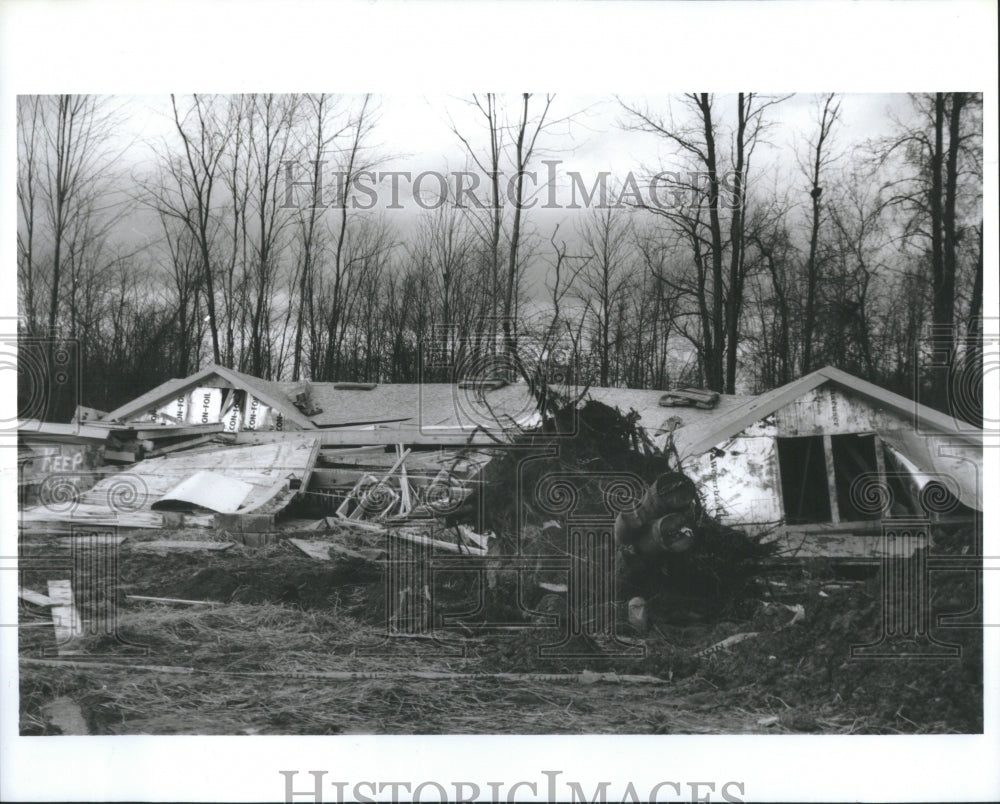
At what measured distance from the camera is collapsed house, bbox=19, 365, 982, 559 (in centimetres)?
397

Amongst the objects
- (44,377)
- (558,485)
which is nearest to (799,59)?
(558,485)

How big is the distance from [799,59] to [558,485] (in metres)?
2.58

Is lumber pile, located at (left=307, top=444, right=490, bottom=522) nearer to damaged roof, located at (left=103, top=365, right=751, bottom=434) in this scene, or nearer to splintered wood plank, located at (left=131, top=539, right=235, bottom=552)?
damaged roof, located at (left=103, top=365, right=751, bottom=434)

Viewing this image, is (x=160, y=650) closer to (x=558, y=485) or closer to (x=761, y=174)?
(x=558, y=485)

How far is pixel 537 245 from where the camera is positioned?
4062 millimetres

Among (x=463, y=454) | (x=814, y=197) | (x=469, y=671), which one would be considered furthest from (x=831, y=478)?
(x=469, y=671)

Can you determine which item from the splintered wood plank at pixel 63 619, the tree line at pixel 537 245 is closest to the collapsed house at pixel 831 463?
the tree line at pixel 537 245

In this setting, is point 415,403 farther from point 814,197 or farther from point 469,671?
point 814,197

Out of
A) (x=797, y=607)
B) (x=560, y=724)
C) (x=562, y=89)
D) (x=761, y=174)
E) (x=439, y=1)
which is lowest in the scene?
(x=560, y=724)

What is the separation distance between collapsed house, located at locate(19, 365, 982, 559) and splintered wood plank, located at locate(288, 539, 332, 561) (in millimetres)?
183

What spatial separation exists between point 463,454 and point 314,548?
0.95 m

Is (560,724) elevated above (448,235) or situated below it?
below

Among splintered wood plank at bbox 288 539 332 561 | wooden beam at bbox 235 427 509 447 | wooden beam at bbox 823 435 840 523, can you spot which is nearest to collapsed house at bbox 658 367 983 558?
wooden beam at bbox 823 435 840 523

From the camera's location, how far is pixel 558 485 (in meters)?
3.97
